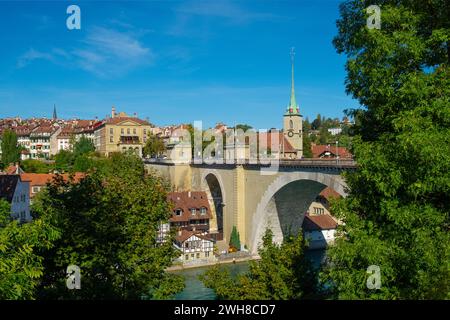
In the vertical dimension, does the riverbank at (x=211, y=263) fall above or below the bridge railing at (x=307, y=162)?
below

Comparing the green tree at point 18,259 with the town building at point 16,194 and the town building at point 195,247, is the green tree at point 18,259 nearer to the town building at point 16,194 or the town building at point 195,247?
the town building at point 16,194

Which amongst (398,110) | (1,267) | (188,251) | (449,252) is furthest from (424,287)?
(188,251)

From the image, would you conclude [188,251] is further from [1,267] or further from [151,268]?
[1,267]

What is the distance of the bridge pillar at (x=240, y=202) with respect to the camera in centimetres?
3019

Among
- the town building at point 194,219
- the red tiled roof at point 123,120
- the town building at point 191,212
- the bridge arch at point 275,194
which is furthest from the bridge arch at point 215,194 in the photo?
the red tiled roof at point 123,120

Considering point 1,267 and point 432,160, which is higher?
point 432,160

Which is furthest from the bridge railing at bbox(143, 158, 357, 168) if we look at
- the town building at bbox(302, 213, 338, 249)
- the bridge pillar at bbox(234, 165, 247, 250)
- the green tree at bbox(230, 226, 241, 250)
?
the town building at bbox(302, 213, 338, 249)

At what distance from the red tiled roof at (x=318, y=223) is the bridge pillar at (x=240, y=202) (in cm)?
586

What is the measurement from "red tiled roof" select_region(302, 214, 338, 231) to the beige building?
38613 millimetres

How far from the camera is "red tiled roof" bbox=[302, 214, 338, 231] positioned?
112 ft

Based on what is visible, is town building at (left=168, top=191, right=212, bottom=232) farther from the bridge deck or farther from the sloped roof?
the sloped roof

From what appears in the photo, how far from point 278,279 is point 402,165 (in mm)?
6403

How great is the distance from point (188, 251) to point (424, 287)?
23.1m
